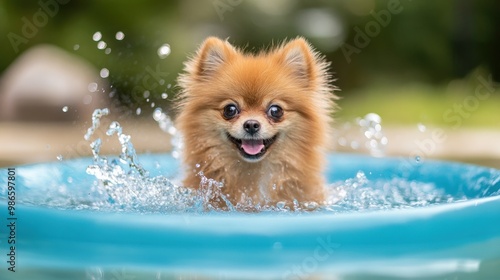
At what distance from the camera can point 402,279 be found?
349 cm

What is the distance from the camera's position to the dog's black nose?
4371 mm

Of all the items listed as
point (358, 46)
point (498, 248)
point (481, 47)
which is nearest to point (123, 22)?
point (358, 46)

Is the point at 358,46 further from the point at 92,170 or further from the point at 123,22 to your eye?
the point at 92,170

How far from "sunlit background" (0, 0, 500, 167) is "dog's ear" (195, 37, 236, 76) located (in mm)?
8408

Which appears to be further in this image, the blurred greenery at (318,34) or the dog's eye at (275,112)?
the blurred greenery at (318,34)

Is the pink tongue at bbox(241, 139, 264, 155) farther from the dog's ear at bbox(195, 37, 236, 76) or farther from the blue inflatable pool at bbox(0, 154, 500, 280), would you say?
the blue inflatable pool at bbox(0, 154, 500, 280)

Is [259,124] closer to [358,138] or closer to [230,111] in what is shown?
[230,111]

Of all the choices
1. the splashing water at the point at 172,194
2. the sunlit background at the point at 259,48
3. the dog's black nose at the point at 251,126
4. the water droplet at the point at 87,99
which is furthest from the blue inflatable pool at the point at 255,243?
the water droplet at the point at 87,99

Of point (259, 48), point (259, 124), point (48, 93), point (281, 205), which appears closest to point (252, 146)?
point (259, 124)

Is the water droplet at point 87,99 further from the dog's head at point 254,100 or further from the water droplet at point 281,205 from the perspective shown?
the water droplet at point 281,205

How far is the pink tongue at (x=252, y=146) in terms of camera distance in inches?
178

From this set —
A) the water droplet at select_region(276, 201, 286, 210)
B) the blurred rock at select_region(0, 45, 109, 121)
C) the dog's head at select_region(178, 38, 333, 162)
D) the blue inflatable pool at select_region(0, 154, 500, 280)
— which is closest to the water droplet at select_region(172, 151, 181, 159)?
the dog's head at select_region(178, 38, 333, 162)

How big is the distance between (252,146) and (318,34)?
11.9 metres

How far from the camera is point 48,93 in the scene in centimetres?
1342
